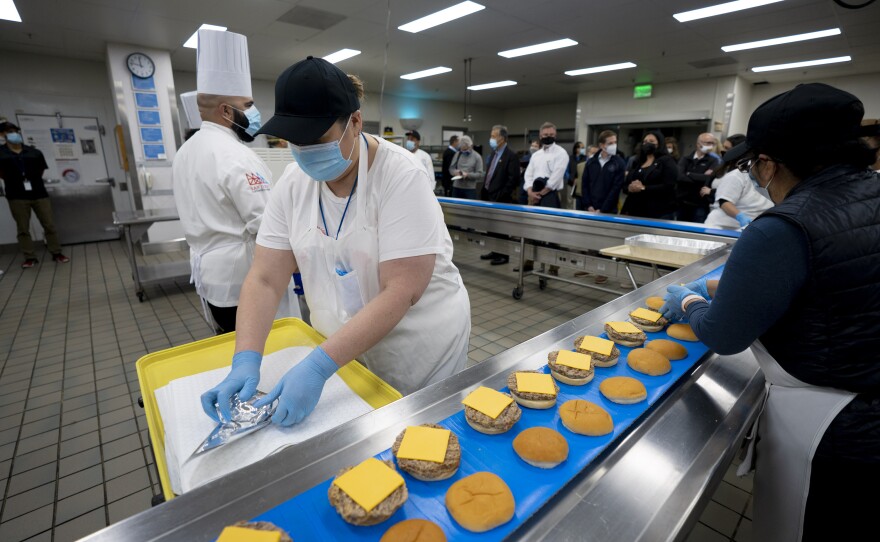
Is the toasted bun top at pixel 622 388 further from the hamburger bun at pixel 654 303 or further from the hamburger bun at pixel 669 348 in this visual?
the hamburger bun at pixel 654 303

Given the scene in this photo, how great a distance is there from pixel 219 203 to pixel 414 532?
1619 mm

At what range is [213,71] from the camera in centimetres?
173

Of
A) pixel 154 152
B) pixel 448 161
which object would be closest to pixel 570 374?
pixel 448 161

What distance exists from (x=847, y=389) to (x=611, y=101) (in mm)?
11679

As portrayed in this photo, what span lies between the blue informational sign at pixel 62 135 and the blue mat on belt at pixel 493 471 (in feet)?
31.4

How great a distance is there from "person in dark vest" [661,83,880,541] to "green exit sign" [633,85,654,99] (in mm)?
10695

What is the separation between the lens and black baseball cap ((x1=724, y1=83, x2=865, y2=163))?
84 centimetres

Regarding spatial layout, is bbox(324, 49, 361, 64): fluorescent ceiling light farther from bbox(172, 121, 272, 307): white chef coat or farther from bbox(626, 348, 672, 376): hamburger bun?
bbox(626, 348, 672, 376): hamburger bun

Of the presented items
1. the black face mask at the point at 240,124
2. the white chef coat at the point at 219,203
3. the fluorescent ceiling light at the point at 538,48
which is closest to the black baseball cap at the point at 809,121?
the white chef coat at the point at 219,203

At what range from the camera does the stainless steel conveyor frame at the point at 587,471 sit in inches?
23.5

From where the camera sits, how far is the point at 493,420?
77 cm

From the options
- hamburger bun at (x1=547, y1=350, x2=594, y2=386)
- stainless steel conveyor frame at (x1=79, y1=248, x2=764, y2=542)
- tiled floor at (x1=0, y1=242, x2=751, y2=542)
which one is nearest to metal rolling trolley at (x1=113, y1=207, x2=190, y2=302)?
tiled floor at (x1=0, y1=242, x2=751, y2=542)

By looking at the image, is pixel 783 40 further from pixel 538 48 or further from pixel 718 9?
pixel 538 48

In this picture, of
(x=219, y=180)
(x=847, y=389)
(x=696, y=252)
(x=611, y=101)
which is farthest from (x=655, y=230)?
(x=611, y=101)
